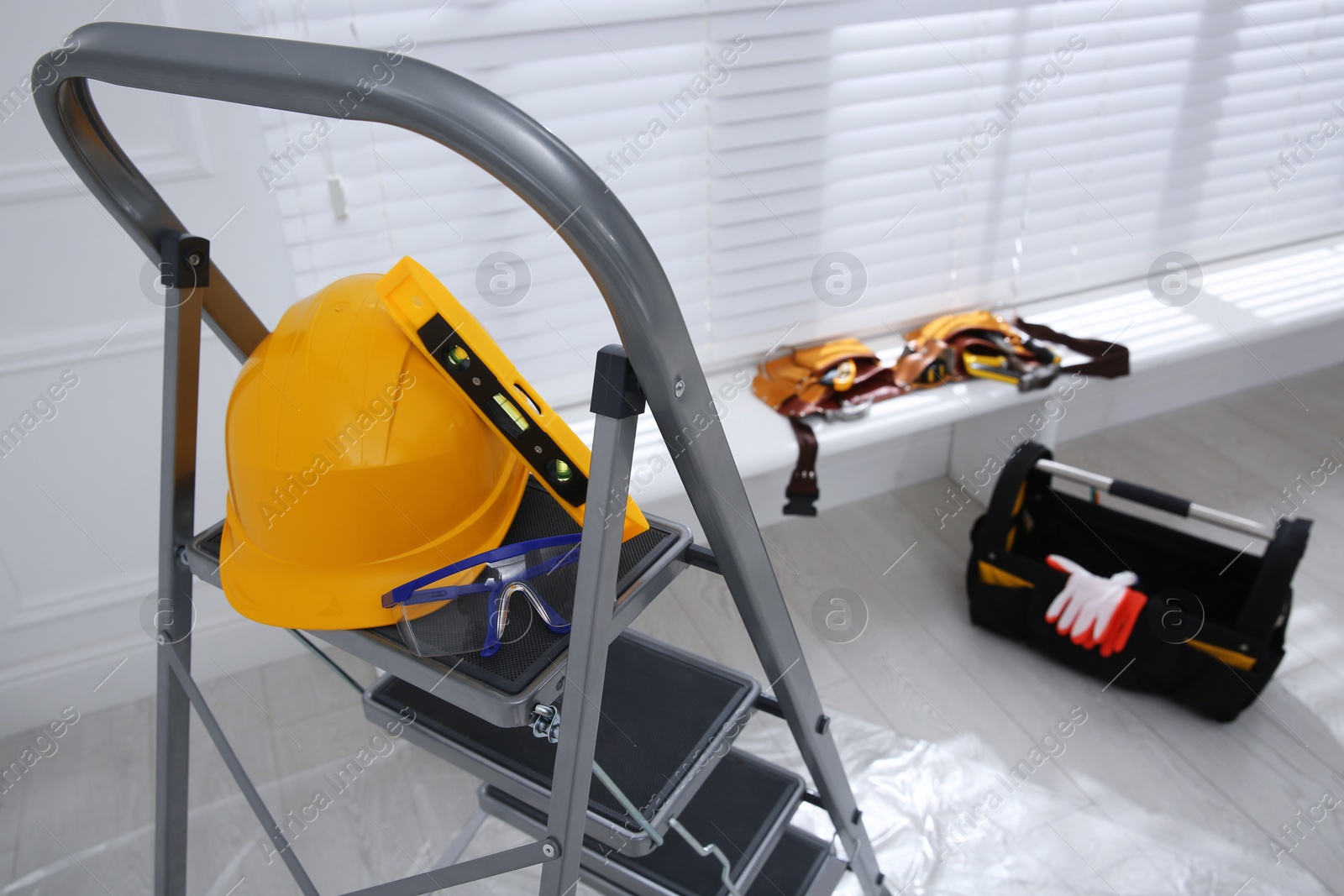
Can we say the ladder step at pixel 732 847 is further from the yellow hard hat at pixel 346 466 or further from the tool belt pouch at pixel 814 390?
the tool belt pouch at pixel 814 390

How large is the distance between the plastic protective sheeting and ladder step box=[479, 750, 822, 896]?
0.31m

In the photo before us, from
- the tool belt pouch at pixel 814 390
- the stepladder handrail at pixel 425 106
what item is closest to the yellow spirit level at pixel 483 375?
the stepladder handrail at pixel 425 106

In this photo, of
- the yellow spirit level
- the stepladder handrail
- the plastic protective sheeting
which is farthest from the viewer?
the plastic protective sheeting

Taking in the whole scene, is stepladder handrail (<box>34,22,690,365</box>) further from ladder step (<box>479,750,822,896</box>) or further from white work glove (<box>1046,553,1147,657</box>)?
white work glove (<box>1046,553,1147,657</box>)

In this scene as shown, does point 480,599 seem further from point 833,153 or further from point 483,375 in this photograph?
point 833,153

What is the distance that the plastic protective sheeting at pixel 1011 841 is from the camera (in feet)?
4.82

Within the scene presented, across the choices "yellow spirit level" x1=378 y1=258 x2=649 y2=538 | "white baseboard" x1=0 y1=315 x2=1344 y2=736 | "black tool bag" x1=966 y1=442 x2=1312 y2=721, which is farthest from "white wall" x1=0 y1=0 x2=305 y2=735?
"black tool bag" x1=966 y1=442 x2=1312 y2=721

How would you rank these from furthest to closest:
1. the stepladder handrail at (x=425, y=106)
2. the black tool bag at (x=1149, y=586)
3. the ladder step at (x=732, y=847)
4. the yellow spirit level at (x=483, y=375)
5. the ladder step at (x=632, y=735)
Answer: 1. the black tool bag at (x=1149, y=586)
2. the ladder step at (x=732, y=847)
3. the ladder step at (x=632, y=735)
4. the yellow spirit level at (x=483, y=375)
5. the stepladder handrail at (x=425, y=106)

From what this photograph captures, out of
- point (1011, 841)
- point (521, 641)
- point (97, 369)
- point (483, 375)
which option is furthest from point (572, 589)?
point (97, 369)

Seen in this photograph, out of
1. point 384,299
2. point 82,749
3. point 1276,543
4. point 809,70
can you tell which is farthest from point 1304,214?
point 82,749

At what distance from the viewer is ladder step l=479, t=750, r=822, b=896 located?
1092 millimetres

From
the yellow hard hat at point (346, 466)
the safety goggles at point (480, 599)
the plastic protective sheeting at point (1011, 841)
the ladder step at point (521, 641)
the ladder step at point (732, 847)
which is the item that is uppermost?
the yellow hard hat at point (346, 466)

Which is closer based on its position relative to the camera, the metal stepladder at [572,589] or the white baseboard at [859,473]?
the metal stepladder at [572,589]

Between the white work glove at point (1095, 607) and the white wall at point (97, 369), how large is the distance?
1538 millimetres
